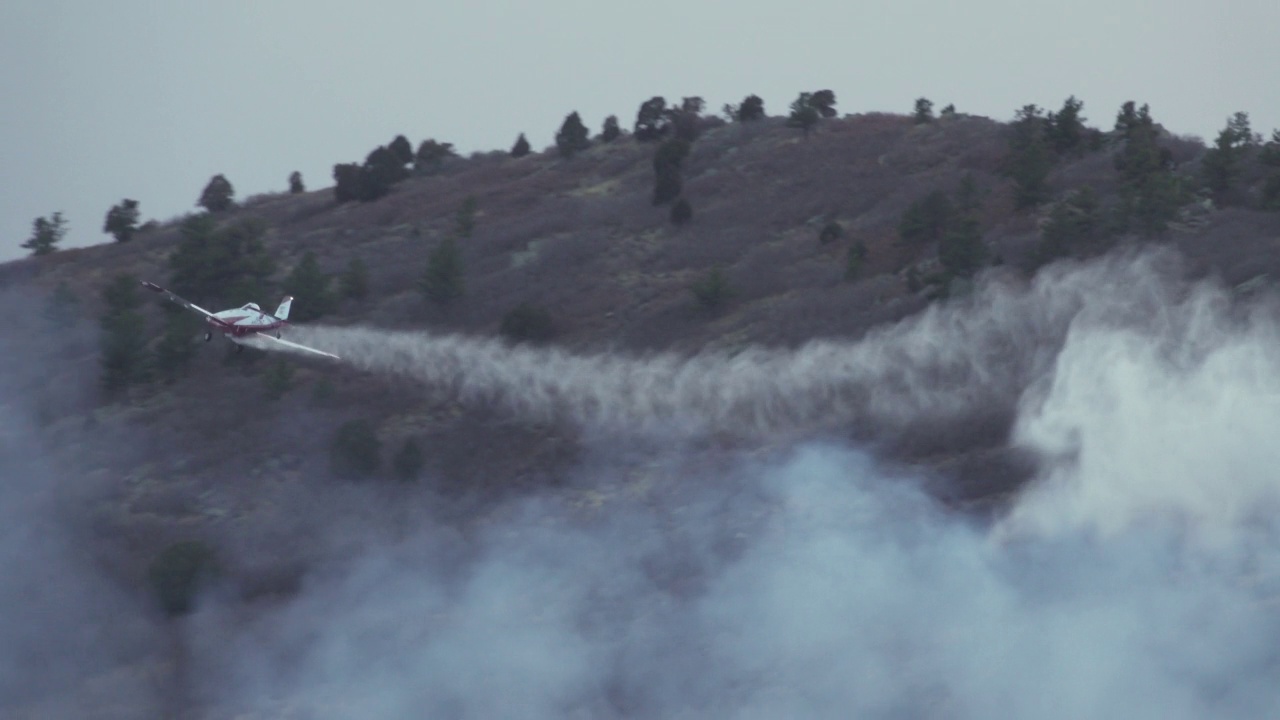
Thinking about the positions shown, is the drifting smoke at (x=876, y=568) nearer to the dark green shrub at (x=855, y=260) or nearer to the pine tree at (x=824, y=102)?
the dark green shrub at (x=855, y=260)

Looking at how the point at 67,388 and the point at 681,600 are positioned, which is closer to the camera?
the point at 681,600

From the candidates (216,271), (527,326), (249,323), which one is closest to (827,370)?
(527,326)

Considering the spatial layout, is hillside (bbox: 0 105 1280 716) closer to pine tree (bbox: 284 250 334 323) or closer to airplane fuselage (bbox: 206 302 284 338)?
pine tree (bbox: 284 250 334 323)

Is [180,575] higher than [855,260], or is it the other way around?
[855,260]

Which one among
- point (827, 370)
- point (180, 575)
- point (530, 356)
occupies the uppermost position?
point (530, 356)

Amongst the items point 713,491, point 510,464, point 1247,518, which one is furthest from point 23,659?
point 1247,518

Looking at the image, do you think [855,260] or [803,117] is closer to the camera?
[855,260]

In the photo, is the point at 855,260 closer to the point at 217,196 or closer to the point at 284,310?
the point at 284,310

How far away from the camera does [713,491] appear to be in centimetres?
3744

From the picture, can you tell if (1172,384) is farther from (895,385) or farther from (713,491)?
(713,491)

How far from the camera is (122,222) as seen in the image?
6388cm

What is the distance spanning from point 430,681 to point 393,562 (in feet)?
16.0

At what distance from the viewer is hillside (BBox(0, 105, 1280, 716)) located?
38250mm

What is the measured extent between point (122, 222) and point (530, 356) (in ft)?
80.1
